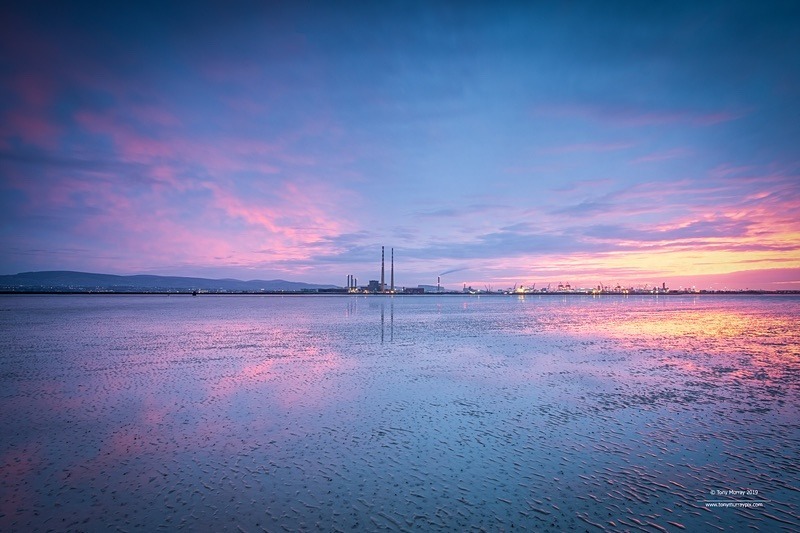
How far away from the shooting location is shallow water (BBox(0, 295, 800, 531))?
720 centimetres

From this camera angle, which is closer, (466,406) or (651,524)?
(651,524)

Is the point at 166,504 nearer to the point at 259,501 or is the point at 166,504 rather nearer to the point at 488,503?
the point at 259,501

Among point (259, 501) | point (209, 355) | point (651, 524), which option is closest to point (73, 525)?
point (259, 501)

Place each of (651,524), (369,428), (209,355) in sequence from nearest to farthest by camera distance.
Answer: (651,524)
(369,428)
(209,355)

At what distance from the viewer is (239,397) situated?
47.7 feet

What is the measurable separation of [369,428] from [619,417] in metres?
7.54

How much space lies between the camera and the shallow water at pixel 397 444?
7203 mm

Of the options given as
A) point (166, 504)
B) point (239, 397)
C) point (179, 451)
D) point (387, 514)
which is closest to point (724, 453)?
point (387, 514)

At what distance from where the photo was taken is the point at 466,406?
13.7 meters

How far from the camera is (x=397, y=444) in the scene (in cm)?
1045

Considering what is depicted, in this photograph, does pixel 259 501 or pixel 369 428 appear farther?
pixel 369 428

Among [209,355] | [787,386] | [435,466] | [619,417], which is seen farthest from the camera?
[209,355]

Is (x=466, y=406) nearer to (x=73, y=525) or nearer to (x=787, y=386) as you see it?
(x=73, y=525)

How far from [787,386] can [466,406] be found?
13082mm
